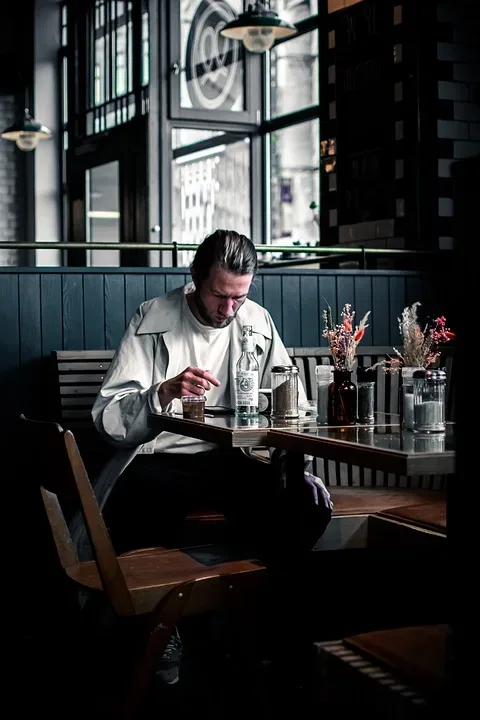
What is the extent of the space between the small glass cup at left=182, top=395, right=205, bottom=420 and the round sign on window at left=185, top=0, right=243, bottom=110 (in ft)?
22.0

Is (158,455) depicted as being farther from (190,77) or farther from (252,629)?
(190,77)

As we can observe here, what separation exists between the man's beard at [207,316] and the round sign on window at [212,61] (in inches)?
246

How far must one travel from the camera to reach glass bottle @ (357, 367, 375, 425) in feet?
9.13

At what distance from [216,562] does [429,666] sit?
1.20 metres

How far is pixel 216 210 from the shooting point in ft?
31.0

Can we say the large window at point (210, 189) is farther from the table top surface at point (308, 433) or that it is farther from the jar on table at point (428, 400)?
the jar on table at point (428, 400)

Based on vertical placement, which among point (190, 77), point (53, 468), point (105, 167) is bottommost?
point (53, 468)

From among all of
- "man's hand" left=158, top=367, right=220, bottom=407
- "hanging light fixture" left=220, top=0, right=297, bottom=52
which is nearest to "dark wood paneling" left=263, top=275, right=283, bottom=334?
"man's hand" left=158, top=367, right=220, bottom=407

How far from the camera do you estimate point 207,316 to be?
3.23 metres

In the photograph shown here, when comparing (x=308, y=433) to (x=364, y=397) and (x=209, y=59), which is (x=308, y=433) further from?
(x=209, y=59)

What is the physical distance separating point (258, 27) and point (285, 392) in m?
4.54

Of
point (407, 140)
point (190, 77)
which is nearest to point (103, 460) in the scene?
point (407, 140)

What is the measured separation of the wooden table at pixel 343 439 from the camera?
211 centimetres

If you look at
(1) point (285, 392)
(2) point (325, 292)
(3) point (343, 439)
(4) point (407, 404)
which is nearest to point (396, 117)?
(2) point (325, 292)
